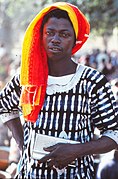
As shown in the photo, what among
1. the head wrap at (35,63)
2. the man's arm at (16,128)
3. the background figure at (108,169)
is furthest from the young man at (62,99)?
the background figure at (108,169)

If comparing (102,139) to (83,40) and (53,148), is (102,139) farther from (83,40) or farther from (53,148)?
(83,40)

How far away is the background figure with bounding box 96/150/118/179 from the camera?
4652 millimetres

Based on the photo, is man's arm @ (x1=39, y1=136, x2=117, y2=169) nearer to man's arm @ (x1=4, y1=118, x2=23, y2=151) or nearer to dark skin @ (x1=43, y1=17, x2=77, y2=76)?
dark skin @ (x1=43, y1=17, x2=77, y2=76)

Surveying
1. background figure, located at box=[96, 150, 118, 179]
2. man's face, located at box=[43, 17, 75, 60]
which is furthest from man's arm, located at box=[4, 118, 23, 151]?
background figure, located at box=[96, 150, 118, 179]

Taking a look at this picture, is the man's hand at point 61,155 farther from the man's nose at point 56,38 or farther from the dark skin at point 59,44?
the man's nose at point 56,38

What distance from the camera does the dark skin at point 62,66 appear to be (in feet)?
8.79

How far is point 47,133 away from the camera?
2.81m

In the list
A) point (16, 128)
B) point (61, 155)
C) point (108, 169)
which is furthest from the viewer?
point (108, 169)

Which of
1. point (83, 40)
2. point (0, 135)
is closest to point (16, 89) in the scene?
point (83, 40)

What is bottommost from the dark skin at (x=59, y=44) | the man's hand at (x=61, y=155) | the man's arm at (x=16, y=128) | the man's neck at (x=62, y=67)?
the man's hand at (x=61, y=155)

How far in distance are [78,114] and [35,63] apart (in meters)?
0.37

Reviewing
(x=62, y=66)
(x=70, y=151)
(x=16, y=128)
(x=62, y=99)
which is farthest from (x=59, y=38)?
(x=16, y=128)

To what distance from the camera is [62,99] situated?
9.25 feet

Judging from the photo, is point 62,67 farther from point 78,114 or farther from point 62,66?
point 78,114
